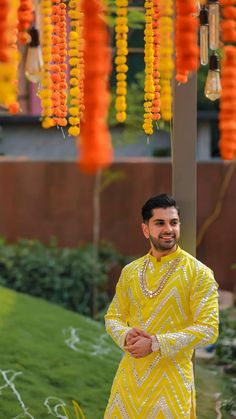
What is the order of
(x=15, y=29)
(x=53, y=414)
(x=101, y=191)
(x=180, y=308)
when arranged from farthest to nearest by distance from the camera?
(x=101, y=191), (x=53, y=414), (x=180, y=308), (x=15, y=29)

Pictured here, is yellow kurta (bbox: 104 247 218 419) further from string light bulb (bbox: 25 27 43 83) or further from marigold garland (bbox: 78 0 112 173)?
marigold garland (bbox: 78 0 112 173)

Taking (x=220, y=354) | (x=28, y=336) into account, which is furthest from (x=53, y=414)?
(x=220, y=354)

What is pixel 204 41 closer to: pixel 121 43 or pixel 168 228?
pixel 121 43

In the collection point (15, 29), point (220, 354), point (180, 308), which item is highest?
point (15, 29)

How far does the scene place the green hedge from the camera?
1026 centimetres

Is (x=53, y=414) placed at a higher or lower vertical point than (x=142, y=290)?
lower

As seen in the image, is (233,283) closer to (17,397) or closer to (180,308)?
(17,397)

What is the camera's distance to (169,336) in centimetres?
458

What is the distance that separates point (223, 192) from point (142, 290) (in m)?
7.41

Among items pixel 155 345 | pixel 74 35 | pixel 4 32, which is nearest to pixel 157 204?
pixel 155 345

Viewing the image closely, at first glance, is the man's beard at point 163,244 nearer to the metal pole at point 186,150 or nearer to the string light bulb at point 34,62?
the metal pole at point 186,150

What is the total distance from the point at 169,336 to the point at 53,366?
2.58 meters

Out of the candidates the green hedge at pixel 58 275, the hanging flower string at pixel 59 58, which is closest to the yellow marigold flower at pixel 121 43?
the hanging flower string at pixel 59 58

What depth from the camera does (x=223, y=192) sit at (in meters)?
12.1
